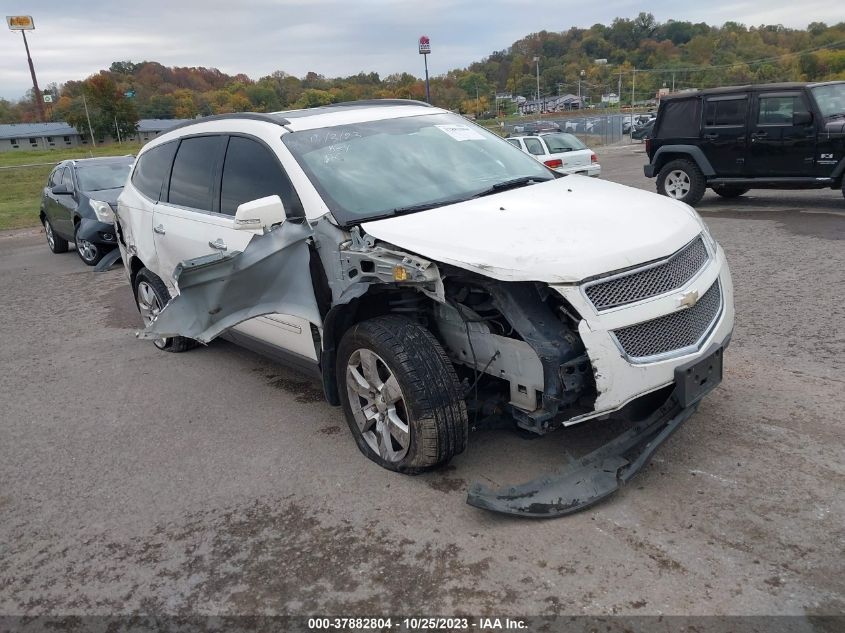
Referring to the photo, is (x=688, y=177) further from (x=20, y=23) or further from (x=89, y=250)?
(x=20, y=23)

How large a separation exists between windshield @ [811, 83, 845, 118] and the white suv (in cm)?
781

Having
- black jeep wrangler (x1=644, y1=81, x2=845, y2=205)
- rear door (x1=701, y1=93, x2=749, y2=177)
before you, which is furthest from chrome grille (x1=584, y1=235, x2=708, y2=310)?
rear door (x1=701, y1=93, x2=749, y2=177)

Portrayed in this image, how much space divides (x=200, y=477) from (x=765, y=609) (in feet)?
9.40

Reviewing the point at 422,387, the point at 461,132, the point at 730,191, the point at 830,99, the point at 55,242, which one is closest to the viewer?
the point at 422,387

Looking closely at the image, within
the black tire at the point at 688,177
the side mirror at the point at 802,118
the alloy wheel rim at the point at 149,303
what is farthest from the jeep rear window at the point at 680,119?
the alloy wheel rim at the point at 149,303

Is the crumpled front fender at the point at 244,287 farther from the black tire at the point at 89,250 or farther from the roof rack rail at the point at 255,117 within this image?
the black tire at the point at 89,250

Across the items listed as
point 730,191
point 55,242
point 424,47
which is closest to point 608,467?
point 730,191

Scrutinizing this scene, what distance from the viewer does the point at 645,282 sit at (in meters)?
3.08

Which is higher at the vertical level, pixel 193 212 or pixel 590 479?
pixel 193 212

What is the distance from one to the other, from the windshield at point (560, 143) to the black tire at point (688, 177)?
4954 mm

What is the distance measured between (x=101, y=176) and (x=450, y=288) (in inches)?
413

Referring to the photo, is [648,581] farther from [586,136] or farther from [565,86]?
[565,86]

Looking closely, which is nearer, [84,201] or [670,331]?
[670,331]

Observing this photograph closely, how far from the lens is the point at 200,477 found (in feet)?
12.4
